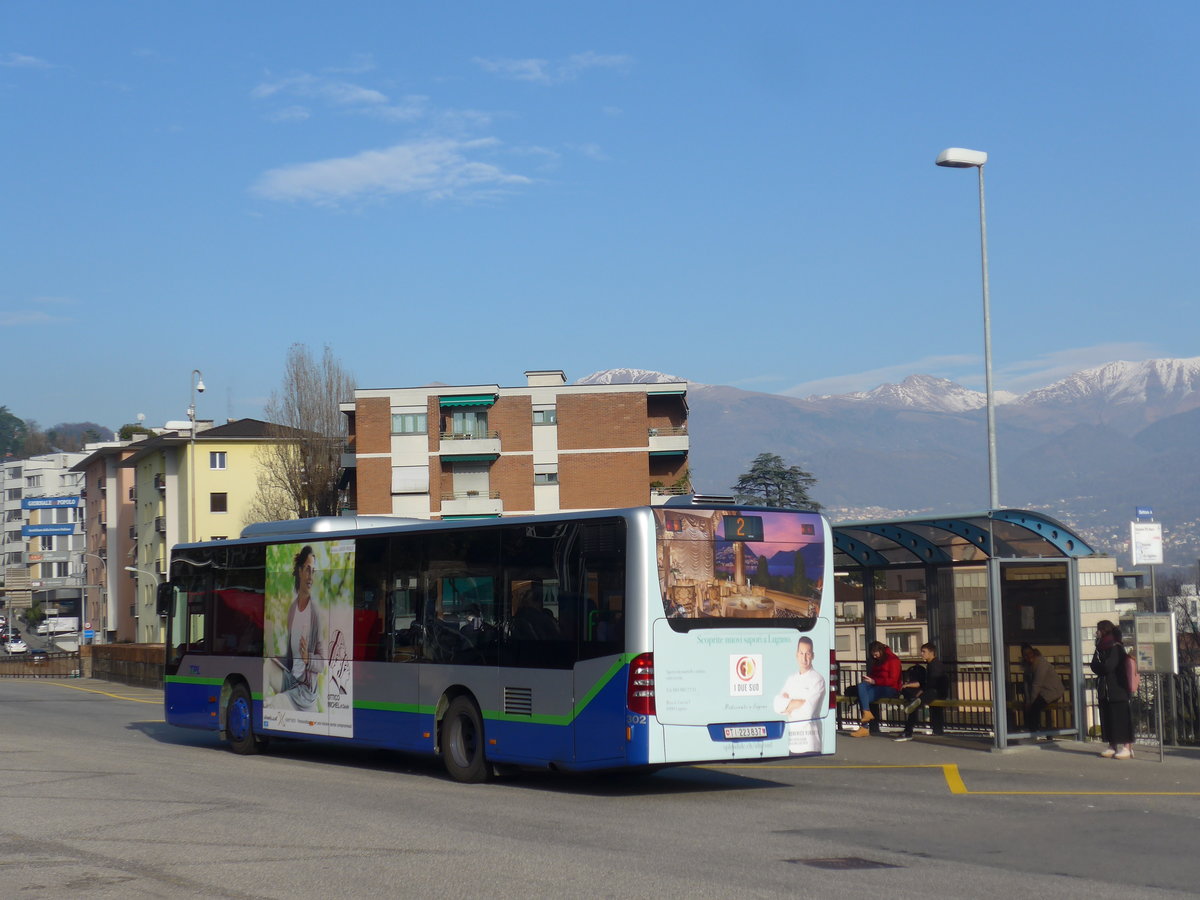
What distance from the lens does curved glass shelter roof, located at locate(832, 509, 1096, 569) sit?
17.4 m

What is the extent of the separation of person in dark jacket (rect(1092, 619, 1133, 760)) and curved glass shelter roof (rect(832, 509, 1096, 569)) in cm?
127

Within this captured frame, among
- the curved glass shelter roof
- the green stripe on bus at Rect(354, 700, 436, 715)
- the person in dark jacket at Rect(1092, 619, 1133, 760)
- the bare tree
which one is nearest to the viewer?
the green stripe on bus at Rect(354, 700, 436, 715)

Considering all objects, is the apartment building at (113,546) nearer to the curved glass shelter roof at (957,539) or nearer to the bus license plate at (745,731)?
the curved glass shelter roof at (957,539)

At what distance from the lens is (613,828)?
37.1 feet

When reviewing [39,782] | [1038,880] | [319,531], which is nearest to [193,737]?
[319,531]

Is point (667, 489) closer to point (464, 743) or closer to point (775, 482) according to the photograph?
point (775, 482)

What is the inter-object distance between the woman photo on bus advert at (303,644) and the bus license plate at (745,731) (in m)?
6.16

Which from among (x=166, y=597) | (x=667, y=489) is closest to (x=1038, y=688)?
(x=166, y=597)

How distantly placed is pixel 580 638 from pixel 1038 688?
7.46 meters

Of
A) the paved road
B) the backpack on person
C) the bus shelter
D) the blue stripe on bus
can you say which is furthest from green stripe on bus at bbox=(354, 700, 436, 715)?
the backpack on person

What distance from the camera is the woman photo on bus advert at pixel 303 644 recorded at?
58.3ft

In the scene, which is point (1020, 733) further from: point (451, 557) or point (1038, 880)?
point (1038, 880)

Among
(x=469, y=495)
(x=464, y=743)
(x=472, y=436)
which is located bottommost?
(x=464, y=743)

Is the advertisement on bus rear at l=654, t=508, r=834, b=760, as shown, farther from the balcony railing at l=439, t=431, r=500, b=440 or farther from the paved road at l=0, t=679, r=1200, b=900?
the balcony railing at l=439, t=431, r=500, b=440
